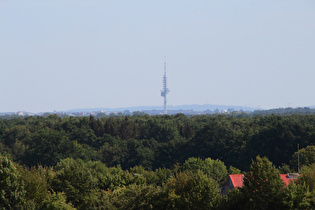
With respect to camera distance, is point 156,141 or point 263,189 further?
point 156,141

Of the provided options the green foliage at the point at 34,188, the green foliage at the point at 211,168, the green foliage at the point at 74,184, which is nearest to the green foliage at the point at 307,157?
the green foliage at the point at 211,168

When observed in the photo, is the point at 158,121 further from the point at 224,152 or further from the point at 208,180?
the point at 208,180

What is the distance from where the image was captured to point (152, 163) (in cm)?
11169

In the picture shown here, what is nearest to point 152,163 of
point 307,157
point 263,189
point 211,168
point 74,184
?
point 211,168

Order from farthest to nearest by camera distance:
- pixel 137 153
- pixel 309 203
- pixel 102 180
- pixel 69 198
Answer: pixel 137 153, pixel 102 180, pixel 69 198, pixel 309 203

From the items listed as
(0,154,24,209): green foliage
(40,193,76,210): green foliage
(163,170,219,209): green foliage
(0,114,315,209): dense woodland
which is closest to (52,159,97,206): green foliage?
(0,114,315,209): dense woodland

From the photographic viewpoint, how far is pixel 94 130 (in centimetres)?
14025

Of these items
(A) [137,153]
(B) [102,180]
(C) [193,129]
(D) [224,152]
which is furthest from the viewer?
(C) [193,129]

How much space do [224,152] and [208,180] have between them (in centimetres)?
5870

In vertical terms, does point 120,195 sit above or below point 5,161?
below

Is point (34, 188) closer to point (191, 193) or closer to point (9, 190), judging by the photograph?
point (9, 190)

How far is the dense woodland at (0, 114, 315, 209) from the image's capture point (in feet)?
146

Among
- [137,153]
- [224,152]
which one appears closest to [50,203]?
[224,152]

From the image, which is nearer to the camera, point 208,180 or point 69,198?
point 208,180
